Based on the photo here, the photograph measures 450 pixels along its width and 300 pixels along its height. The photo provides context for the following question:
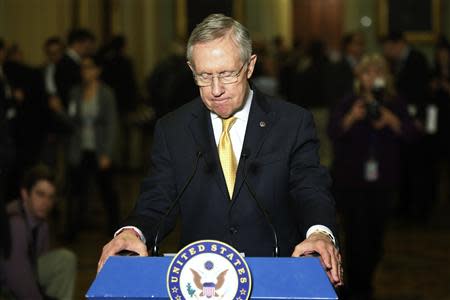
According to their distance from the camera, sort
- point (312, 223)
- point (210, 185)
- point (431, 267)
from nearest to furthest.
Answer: point (312, 223)
point (210, 185)
point (431, 267)

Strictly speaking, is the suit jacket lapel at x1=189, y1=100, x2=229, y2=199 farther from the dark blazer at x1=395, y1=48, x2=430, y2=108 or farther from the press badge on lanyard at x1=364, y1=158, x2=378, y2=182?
A: the dark blazer at x1=395, y1=48, x2=430, y2=108

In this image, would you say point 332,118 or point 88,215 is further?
point 88,215

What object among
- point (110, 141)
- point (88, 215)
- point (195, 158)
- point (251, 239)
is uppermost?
point (195, 158)

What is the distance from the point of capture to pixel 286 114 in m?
3.71

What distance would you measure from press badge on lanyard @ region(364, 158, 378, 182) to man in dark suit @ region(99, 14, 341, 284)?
11.8 ft

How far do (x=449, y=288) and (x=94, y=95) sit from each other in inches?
142

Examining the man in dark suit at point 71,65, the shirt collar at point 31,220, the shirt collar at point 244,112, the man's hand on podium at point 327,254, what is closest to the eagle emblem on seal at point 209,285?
the man's hand on podium at point 327,254

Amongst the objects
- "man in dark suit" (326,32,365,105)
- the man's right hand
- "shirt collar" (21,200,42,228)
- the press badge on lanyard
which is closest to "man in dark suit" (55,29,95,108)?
"man in dark suit" (326,32,365,105)

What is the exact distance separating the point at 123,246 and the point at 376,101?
4.22 metres

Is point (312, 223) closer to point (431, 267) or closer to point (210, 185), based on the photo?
point (210, 185)

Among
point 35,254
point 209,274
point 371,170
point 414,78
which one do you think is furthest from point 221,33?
point 414,78

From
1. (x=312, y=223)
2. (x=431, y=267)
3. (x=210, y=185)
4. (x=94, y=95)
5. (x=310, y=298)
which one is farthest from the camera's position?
(x=94, y=95)

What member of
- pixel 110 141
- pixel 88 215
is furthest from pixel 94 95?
pixel 88 215

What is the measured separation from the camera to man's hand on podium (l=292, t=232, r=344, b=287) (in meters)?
3.09
